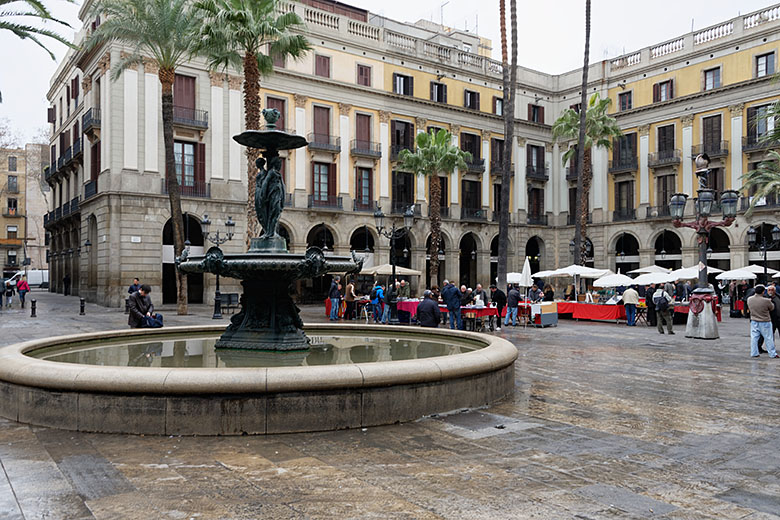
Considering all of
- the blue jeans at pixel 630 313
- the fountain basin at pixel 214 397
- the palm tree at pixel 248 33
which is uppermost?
the palm tree at pixel 248 33

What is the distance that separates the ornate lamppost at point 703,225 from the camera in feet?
51.4

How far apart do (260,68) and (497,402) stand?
67.2 feet

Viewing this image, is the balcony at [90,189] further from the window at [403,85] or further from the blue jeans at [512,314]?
the blue jeans at [512,314]

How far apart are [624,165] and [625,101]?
435 cm

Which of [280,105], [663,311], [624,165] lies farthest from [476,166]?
[663,311]

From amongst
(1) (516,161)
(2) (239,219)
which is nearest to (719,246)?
(1) (516,161)

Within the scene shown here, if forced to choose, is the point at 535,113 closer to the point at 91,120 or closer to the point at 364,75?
the point at 364,75

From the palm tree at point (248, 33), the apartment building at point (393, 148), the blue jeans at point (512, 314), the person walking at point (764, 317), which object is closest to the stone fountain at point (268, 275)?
the person walking at point (764, 317)

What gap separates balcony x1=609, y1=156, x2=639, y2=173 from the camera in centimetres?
4041

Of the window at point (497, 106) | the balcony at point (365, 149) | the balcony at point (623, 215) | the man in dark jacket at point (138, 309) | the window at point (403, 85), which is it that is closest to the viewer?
the man in dark jacket at point (138, 309)

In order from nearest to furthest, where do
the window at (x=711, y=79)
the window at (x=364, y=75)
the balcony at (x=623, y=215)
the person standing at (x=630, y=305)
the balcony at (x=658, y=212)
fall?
the person standing at (x=630, y=305)
the window at (x=364, y=75)
the window at (x=711, y=79)
the balcony at (x=658, y=212)
the balcony at (x=623, y=215)

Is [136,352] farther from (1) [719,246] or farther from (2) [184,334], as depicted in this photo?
(1) [719,246]

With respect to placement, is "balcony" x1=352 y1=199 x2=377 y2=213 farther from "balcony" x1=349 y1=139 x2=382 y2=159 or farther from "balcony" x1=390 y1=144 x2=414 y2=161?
"balcony" x1=390 y1=144 x2=414 y2=161

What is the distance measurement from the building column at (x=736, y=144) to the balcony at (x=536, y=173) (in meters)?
12.2
